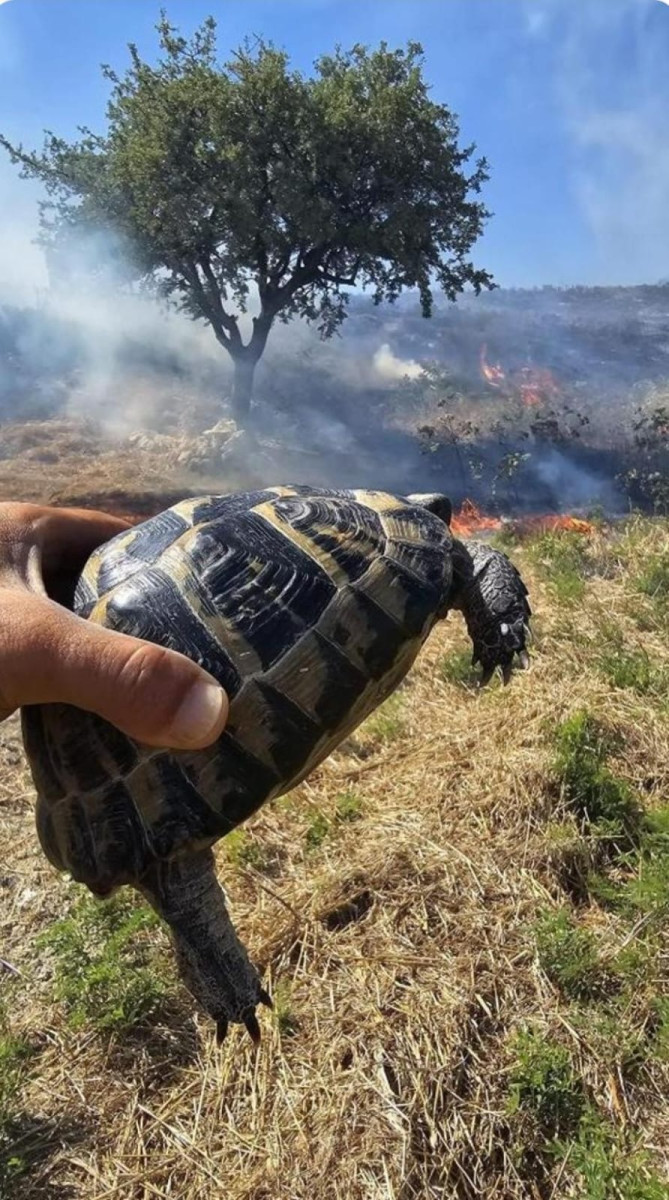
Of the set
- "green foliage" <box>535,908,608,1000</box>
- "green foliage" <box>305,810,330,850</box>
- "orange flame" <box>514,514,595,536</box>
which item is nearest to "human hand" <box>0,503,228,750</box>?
"green foliage" <box>535,908,608,1000</box>

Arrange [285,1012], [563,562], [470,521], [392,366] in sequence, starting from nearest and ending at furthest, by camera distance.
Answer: [285,1012], [563,562], [470,521], [392,366]

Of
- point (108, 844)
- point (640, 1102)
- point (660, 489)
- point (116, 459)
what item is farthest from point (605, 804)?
point (116, 459)

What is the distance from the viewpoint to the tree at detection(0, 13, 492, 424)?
2042cm

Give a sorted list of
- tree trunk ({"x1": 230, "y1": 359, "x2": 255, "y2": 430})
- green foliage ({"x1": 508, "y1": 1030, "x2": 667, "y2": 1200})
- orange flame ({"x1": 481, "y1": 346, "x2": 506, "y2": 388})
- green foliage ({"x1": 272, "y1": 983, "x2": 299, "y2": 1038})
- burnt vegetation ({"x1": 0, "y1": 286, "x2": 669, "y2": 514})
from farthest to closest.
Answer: orange flame ({"x1": 481, "y1": 346, "x2": 506, "y2": 388}), tree trunk ({"x1": 230, "y1": 359, "x2": 255, "y2": 430}), burnt vegetation ({"x1": 0, "y1": 286, "x2": 669, "y2": 514}), green foliage ({"x1": 272, "y1": 983, "x2": 299, "y2": 1038}), green foliage ({"x1": 508, "y1": 1030, "x2": 667, "y2": 1200})

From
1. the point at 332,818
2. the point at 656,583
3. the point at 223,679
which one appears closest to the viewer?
the point at 223,679

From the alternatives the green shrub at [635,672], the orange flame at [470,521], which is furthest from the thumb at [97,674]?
the orange flame at [470,521]

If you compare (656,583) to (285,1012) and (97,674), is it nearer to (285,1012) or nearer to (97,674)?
(285,1012)

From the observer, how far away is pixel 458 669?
6559mm

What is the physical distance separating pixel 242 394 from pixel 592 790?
73.8 ft

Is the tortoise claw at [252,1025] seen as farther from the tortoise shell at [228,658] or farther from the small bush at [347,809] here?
the small bush at [347,809]

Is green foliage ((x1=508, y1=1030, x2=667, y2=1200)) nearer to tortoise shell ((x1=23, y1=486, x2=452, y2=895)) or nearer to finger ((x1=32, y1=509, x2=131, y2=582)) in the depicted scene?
tortoise shell ((x1=23, y1=486, x2=452, y2=895))

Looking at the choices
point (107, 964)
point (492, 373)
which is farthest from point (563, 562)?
point (492, 373)

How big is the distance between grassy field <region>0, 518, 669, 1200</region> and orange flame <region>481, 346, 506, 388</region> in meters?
30.0

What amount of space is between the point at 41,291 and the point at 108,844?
38.3 m
